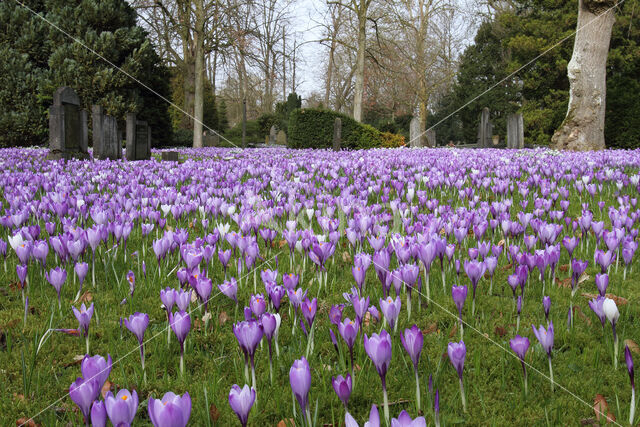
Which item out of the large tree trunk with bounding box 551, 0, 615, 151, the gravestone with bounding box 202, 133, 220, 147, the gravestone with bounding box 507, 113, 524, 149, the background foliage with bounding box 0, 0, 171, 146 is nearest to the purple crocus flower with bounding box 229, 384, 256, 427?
the large tree trunk with bounding box 551, 0, 615, 151

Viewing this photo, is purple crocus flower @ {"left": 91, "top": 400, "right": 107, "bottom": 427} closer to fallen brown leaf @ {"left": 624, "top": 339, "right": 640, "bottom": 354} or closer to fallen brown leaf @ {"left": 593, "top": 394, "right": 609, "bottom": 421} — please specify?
fallen brown leaf @ {"left": 593, "top": 394, "right": 609, "bottom": 421}

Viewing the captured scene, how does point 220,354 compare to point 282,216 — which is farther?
point 282,216

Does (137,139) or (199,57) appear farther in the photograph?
(199,57)

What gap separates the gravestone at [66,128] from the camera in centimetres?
1055

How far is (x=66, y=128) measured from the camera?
11.0 m

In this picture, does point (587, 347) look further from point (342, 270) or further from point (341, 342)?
point (342, 270)

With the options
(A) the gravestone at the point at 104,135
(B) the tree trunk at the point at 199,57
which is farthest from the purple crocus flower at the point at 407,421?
(B) the tree trunk at the point at 199,57

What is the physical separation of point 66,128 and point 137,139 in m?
2.19

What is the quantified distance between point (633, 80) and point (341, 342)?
87.1 feet

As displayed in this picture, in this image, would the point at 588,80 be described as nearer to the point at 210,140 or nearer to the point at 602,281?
the point at 602,281

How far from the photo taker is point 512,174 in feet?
22.0

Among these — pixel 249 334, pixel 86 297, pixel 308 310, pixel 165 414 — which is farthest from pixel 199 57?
pixel 165 414

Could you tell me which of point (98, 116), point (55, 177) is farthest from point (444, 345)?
point (98, 116)

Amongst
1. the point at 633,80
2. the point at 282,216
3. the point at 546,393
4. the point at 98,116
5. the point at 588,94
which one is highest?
the point at 633,80
